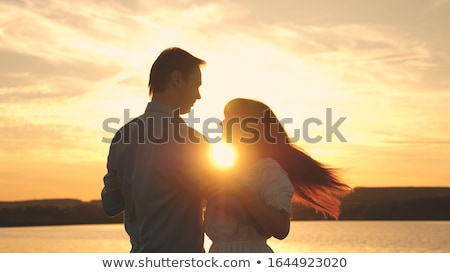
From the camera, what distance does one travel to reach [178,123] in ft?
19.3

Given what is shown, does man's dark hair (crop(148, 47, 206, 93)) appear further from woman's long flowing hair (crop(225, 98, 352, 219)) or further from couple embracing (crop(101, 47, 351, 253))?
woman's long flowing hair (crop(225, 98, 352, 219))

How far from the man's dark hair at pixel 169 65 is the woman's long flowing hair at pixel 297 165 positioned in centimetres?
44

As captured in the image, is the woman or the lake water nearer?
the woman

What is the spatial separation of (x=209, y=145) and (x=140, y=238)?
89cm

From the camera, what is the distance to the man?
19.0 ft

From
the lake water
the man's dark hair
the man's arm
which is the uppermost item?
the man's dark hair

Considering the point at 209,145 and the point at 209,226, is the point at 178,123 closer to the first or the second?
the point at 209,145

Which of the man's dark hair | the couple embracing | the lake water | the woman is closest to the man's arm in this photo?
the couple embracing

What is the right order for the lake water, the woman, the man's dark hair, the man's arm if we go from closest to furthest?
1. the woman
2. the man's dark hair
3. the man's arm
4. the lake water

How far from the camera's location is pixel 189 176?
227 inches

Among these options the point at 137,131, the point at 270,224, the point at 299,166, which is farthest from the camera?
the point at 299,166

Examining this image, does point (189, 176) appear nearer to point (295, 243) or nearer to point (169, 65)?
point (169, 65)

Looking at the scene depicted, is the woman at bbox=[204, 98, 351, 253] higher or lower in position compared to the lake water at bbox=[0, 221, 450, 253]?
higher
